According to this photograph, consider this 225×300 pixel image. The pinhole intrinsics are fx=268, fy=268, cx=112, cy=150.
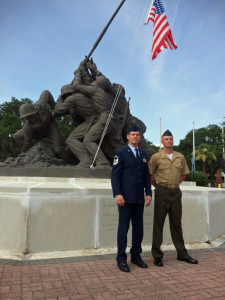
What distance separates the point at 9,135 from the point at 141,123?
19.6 metres

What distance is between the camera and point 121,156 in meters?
3.71

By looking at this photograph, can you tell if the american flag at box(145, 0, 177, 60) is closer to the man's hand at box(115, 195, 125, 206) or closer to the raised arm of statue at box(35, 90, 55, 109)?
the raised arm of statue at box(35, 90, 55, 109)

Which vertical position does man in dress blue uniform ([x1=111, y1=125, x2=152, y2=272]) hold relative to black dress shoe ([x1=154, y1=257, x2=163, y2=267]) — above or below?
above

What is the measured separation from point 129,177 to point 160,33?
6096 mm

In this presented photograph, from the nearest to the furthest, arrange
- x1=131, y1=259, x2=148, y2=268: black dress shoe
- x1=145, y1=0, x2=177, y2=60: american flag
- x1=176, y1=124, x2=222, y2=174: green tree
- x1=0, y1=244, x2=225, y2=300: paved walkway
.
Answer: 1. x1=0, y1=244, x2=225, y2=300: paved walkway
2. x1=131, y1=259, x2=148, y2=268: black dress shoe
3. x1=145, y1=0, x2=177, y2=60: american flag
4. x1=176, y1=124, x2=222, y2=174: green tree

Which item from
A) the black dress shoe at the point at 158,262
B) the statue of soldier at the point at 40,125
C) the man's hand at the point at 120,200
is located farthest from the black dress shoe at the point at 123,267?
the statue of soldier at the point at 40,125

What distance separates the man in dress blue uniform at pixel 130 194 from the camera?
3549mm

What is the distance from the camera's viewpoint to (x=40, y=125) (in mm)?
7195

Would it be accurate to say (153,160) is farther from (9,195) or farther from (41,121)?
(41,121)

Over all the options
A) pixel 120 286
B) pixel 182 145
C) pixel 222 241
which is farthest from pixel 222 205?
pixel 182 145

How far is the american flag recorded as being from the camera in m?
8.09

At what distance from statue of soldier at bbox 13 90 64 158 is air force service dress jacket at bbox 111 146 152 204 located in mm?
3958

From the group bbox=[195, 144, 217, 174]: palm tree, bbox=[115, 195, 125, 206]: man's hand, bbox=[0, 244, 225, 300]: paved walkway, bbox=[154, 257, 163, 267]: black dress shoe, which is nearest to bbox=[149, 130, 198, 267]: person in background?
bbox=[154, 257, 163, 267]: black dress shoe

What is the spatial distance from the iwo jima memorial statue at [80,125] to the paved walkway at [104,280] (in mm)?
3001
